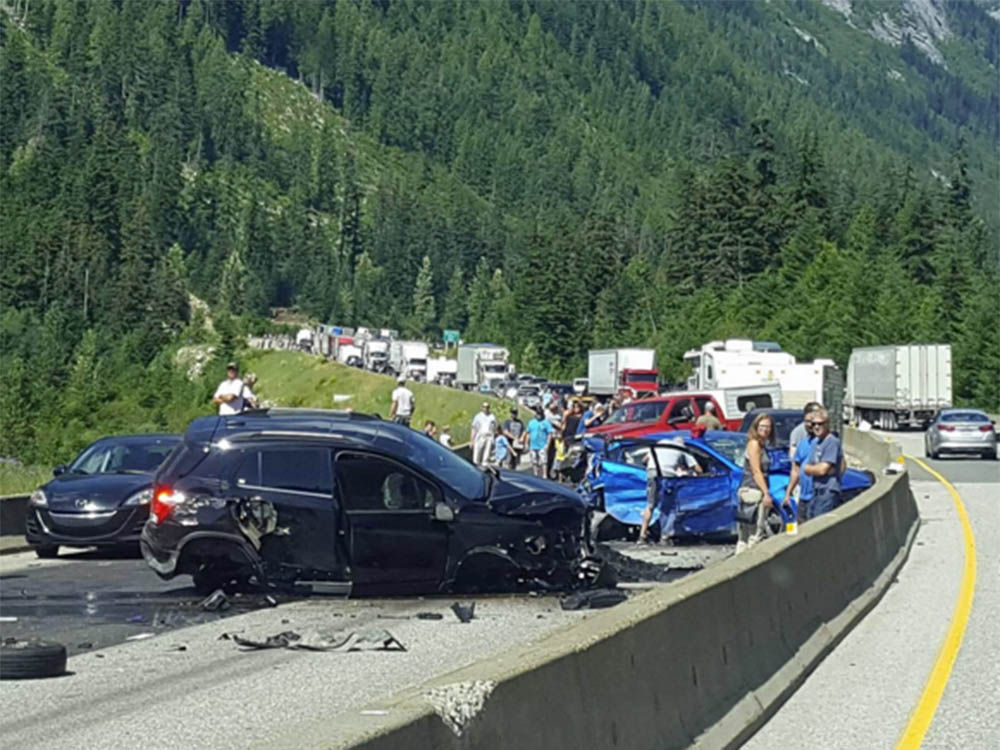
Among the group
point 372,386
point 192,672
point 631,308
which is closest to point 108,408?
point 372,386

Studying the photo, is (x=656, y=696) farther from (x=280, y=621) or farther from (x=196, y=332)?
(x=196, y=332)

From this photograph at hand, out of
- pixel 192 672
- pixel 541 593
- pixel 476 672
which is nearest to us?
pixel 476 672

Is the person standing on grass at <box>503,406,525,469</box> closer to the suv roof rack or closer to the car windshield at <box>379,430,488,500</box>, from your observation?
the suv roof rack

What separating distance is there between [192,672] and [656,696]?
188 inches

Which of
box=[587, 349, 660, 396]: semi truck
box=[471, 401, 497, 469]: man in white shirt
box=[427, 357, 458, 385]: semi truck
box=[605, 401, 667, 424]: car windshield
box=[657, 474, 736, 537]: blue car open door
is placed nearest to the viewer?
box=[657, 474, 736, 537]: blue car open door

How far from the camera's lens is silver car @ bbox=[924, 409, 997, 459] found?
47.1 m

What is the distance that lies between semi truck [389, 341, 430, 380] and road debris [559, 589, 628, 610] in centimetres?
11543

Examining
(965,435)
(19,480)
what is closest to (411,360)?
(965,435)

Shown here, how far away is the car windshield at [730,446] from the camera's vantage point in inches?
926

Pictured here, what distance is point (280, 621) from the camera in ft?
49.1

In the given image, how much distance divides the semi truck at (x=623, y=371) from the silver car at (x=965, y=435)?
32.3 m

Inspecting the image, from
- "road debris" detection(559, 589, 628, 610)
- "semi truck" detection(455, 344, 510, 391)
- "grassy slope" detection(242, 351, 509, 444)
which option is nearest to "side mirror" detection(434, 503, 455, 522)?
"road debris" detection(559, 589, 628, 610)

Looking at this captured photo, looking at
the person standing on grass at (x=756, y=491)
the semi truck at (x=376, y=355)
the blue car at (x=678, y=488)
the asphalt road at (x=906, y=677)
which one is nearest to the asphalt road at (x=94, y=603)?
the person standing on grass at (x=756, y=491)

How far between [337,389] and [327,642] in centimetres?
12090
